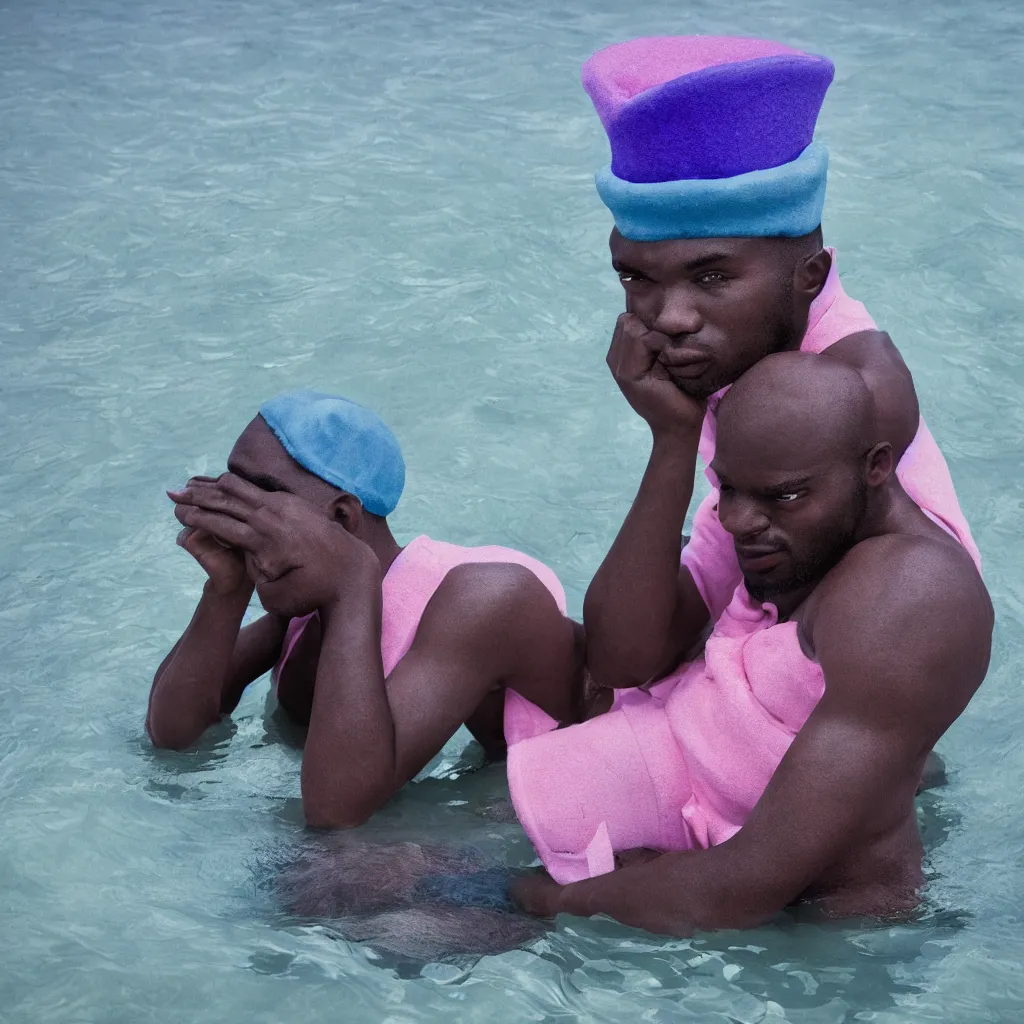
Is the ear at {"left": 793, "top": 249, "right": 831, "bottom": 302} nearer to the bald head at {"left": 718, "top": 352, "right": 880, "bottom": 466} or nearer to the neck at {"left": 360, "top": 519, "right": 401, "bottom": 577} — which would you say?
the bald head at {"left": 718, "top": 352, "right": 880, "bottom": 466}

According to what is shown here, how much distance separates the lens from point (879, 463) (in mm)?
2652

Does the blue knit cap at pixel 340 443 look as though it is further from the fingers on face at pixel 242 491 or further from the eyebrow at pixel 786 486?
the eyebrow at pixel 786 486

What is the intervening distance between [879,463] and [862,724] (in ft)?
1.42

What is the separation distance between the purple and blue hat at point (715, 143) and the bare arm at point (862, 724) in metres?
0.59

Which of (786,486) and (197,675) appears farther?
(197,675)

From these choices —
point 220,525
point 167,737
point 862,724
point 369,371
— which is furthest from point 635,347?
point 369,371

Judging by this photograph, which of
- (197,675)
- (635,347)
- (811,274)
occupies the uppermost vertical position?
(811,274)

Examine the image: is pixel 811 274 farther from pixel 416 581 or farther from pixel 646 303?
pixel 416 581

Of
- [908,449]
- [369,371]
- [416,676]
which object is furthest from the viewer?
[369,371]

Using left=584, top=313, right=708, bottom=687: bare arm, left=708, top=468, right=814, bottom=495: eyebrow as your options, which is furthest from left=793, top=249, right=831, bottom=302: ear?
left=708, top=468, right=814, bottom=495: eyebrow

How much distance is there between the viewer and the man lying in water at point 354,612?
3076 millimetres

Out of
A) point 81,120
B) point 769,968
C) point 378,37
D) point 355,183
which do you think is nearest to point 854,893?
point 769,968

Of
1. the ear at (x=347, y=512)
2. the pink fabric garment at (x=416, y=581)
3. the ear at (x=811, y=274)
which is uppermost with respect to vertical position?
the ear at (x=811, y=274)

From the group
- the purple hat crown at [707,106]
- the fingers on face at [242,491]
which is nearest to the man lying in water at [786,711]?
the purple hat crown at [707,106]
